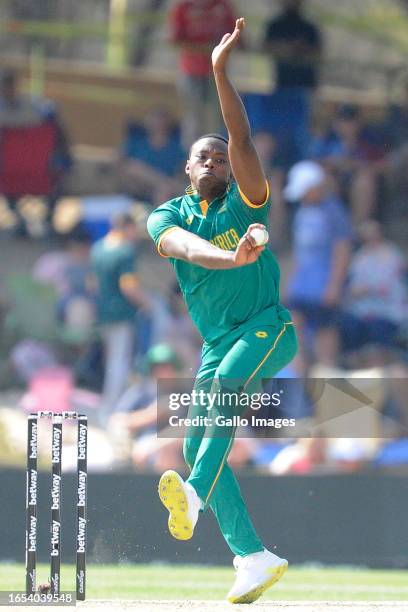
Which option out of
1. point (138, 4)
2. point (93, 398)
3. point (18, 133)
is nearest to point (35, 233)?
point (18, 133)

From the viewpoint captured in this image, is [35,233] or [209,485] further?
[35,233]

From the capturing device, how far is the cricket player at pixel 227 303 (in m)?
6.11

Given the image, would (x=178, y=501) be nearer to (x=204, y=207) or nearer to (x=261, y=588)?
(x=261, y=588)

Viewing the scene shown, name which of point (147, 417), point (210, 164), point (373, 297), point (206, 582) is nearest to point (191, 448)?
point (210, 164)

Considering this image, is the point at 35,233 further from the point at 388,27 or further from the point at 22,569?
the point at 388,27

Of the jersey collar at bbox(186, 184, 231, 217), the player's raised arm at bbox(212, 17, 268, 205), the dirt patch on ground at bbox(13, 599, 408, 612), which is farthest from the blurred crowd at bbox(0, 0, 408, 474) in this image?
the player's raised arm at bbox(212, 17, 268, 205)

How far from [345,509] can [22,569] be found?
2491mm

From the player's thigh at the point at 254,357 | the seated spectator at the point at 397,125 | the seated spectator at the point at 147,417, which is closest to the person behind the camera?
the player's thigh at the point at 254,357

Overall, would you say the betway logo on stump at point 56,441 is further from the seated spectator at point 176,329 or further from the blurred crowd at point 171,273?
the seated spectator at point 176,329

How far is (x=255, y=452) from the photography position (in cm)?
1061

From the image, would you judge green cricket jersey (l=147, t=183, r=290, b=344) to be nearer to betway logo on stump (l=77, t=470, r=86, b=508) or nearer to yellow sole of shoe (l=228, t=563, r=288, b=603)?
betway logo on stump (l=77, t=470, r=86, b=508)

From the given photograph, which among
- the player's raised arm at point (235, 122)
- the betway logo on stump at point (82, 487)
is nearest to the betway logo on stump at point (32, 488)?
the betway logo on stump at point (82, 487)

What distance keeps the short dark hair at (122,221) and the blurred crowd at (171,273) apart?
5cm

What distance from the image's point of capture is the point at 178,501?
5969mm
